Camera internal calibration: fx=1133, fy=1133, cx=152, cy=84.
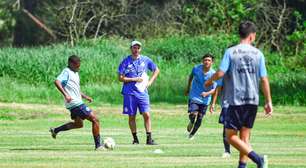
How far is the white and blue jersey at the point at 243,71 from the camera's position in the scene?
1489 centimetres

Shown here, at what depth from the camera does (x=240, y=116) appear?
15.0 metres

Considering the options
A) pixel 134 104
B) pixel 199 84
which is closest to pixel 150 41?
pixel 199 84

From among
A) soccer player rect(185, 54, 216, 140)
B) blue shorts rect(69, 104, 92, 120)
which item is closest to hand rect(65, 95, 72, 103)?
blue shorts rect(69, 104, 92, 120)

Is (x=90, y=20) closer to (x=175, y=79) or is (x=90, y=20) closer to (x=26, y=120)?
(x=175, y=79)

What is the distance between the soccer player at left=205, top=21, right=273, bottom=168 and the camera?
586 inches

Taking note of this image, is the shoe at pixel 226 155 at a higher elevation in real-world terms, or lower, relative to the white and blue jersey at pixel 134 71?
lower

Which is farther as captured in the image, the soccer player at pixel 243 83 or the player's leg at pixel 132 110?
the player's leg at pixel 132 110

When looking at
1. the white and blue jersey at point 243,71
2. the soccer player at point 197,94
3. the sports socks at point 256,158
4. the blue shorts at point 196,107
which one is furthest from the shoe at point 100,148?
the sports socks at point 256,158

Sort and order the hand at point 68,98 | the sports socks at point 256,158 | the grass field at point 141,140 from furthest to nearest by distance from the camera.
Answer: the hand at point 68,98 < the grass field at point 141,140 < the sports socks at point 256,158

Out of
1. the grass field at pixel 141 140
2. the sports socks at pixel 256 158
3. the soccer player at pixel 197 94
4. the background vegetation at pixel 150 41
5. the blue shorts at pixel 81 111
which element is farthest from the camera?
Result: the background vegetation at pixel 150 41

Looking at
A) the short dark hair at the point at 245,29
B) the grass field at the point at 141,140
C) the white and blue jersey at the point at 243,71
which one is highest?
the short dark hair at the point at 245,29

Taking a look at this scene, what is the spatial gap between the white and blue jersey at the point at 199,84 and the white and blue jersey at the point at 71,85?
12.4ft

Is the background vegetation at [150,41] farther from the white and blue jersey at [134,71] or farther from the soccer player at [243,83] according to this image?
the soccer player at [243,83]

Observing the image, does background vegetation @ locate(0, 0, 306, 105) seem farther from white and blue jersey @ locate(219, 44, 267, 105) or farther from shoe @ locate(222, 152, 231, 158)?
white and blue jersey @ locate(219, 44, 267, 105)
